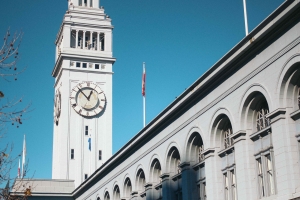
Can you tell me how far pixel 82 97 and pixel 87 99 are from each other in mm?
836

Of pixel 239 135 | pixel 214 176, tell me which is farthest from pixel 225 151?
pixel 239 135

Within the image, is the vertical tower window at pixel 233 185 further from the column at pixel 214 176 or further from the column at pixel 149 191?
the column at pixel 149 191

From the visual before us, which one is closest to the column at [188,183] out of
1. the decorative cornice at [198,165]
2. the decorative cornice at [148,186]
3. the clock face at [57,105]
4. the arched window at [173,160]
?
the decorative cornice at [198,165]

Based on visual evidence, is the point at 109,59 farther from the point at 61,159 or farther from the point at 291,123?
the point at 291,123

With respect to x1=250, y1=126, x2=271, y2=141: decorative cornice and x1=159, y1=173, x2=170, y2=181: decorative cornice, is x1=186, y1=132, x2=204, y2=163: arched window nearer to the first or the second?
x1=159, y1=173, x2=170, y2=181: decorative cornice

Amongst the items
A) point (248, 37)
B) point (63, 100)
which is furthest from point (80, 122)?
point (248, 37)

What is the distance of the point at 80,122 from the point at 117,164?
96.5 feet

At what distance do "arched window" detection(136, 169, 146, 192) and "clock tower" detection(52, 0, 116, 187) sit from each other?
A: 103 ft

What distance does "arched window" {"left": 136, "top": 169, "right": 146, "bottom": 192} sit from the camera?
176 ft

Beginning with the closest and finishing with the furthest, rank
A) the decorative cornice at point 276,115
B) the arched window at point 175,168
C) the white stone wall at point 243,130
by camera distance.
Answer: the white stone wall at point 243,130, the decorative cornice at point 276,115, the arched window at point 175,168

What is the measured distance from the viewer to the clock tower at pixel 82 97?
86.4m

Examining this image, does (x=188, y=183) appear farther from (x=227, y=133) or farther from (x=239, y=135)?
(x=239, y=135)

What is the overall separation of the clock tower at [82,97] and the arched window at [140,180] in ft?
103

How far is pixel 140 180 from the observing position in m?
54.0
